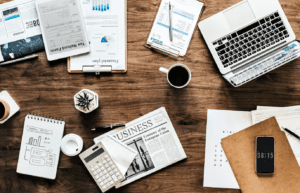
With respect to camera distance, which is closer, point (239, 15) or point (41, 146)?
point (239, 15)

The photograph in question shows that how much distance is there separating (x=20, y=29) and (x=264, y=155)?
1.19m

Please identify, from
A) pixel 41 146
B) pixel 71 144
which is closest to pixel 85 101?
pixel 71 144

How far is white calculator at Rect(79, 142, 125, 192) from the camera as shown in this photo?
1.05 meters

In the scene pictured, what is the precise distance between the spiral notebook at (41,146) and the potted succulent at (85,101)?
0.14 metres

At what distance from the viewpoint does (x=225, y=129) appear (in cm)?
108

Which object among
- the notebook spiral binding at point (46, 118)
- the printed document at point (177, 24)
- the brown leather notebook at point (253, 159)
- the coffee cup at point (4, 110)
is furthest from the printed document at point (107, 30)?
the brown leather notebook at point (253, 159)

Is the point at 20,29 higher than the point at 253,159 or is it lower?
higher

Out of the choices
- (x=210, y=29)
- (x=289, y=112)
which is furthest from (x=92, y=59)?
(x=289, y=112)

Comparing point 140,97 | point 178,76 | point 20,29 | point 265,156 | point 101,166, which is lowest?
point 101,166

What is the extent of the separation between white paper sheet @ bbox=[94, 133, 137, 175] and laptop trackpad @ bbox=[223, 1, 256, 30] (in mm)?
688

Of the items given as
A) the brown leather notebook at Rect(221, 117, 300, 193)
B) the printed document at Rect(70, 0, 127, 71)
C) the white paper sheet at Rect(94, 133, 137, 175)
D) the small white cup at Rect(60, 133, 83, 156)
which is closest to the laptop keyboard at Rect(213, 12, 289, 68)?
the brown leather notebook at Rect(221, 117, 300, 193)

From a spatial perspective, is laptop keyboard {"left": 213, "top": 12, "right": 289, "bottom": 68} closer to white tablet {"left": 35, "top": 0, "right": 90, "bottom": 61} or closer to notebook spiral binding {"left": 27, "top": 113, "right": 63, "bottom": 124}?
white tablet {"left": 35, "top": 0, "right": 90, "bottom": 61}

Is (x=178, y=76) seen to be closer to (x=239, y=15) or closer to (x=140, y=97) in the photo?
(x=140, y=97)

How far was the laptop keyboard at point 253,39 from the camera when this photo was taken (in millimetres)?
982
